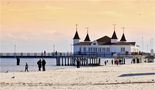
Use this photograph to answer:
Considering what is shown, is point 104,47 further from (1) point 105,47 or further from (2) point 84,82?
(2) point 84,82

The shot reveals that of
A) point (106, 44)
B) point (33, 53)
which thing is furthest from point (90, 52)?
point (33, 53)

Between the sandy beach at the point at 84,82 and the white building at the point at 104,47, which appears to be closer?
the sandy beach at the point at 84,82

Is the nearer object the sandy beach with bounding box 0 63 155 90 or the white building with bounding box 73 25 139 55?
the sandy beach with bounding box 0 63 155 90

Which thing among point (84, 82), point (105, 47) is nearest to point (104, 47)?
point (105, 47)

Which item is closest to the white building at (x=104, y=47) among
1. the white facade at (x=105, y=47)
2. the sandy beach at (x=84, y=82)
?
the white facade at (x=105, y=47)

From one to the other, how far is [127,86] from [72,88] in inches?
97.4

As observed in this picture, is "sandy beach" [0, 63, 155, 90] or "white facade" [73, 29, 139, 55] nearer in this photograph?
"sandy beach" [0, 63, 155, 90]

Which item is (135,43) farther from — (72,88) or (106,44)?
(72,88)

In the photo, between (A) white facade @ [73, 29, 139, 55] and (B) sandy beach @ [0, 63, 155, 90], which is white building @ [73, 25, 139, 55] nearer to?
(A) white facade @ [73, 29, 139, 55]

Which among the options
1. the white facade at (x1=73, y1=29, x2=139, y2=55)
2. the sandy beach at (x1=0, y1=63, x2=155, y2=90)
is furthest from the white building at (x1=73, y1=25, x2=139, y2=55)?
the sandy beach at (x1=0, y1=63, x2=155, y2=90)

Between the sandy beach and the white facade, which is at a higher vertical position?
the white facade

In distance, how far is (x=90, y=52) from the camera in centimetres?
10562

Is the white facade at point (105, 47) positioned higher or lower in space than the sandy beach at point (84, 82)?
higher

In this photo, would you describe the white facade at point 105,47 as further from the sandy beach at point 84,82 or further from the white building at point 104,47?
the sandy beach at point 84,82
